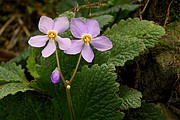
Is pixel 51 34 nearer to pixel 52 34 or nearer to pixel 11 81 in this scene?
pixel 52 34

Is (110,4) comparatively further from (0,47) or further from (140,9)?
(0,47)

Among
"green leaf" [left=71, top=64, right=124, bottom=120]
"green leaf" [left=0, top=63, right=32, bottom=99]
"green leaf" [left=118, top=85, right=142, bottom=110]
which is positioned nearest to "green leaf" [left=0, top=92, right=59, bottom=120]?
"green leaf" [left=0, top=63, right=32, bottom=99]

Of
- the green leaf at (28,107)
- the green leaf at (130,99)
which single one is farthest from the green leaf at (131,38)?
the green leaf at (28,107)

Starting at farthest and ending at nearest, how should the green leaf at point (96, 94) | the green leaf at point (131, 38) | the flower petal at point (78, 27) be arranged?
1. the green leaf at point (131, 38)
2. the green leaf at point (96, 94)
3. the flower petal at point (78, 27)

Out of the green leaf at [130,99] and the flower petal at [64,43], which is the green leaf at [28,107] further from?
the flower petal at [64,43]

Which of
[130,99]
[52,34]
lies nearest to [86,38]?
[52,34]
